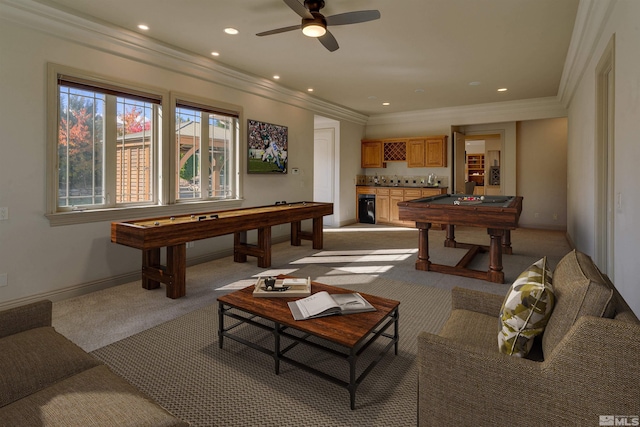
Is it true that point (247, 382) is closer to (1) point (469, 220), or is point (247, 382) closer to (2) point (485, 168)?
(1) point (469, 220)

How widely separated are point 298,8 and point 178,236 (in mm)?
2201

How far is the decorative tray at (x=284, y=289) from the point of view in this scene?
7.46 feet

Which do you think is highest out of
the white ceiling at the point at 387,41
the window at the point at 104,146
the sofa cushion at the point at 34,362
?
the white ceiling at the point at 387,41

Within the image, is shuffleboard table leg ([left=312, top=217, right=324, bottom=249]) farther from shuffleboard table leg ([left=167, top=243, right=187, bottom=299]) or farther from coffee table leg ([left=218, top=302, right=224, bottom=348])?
coffee table leg ([left=218, top=302, right=224, bottom=348])

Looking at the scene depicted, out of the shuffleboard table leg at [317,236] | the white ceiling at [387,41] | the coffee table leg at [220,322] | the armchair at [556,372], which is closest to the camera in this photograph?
the armchair at [556,372]

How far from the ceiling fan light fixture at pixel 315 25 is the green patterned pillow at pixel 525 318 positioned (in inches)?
105

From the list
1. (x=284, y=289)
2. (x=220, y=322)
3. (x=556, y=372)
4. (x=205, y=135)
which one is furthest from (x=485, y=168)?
(x=556, y=372)

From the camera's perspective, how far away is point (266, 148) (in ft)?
18.7

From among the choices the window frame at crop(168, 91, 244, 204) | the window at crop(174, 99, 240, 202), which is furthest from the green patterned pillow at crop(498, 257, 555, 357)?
the window at crop(174, 99, 240, 202)

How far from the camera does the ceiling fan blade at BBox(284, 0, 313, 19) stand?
2700mm

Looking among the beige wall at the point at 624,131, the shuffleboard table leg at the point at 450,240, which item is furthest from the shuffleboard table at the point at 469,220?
the shuffleboard table leg at the point at 450,240

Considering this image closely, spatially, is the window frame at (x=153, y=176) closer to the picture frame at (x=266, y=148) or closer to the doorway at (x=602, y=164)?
the picture frame at (x=266, y=148)

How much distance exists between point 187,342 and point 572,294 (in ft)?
7.44

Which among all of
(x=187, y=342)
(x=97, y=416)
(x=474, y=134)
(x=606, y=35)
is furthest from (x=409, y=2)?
(x=474, y=134)
